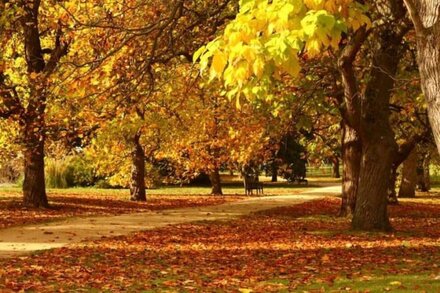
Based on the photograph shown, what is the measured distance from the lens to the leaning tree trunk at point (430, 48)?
5602mm

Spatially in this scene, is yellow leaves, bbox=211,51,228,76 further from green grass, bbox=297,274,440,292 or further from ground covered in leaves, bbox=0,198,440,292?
green grass, bbox=297,274,440,292

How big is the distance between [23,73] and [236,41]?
19.4 m

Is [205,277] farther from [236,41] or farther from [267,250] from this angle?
[236,41]

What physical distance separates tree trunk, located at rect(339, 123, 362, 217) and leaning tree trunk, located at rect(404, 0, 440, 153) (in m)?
14.7

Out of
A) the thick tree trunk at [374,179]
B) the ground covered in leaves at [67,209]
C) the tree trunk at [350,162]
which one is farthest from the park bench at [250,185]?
the thick tree trunk at [374,179]

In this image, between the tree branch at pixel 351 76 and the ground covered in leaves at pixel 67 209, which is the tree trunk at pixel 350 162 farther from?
the ground covered in leaves at pixel 67 209

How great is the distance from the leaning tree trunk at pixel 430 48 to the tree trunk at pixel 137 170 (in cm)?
2354

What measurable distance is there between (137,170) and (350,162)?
1207cm

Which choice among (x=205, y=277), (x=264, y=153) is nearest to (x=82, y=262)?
(x=205, y=277)

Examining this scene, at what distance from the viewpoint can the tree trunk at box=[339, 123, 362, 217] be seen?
812 inches

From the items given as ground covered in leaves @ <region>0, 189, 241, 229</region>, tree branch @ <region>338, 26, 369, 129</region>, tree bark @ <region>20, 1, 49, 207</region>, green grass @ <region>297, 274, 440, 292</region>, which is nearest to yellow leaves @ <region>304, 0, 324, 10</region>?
green grass @ <region>297, 274, 440, 292</region>

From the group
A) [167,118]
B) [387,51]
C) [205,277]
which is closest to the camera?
[205,277]

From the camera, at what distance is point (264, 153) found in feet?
92.0

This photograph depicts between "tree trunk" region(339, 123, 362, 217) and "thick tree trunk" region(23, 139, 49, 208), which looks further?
"thick tree trunk" region(23, 139, 49, 208)
